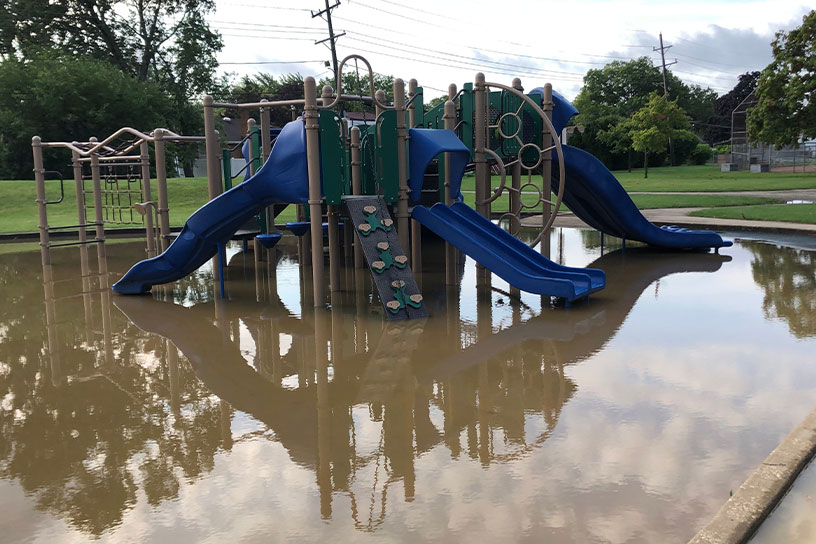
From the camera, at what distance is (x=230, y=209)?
10.1 m

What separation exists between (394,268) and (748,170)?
4979 cm

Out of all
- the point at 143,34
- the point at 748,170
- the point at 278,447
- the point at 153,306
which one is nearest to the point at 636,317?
the point at 278,447

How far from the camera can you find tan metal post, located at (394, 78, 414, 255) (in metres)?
9.66

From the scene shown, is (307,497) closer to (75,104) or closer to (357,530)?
(357,530)

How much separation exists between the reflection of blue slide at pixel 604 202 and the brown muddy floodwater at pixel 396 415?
146 inches

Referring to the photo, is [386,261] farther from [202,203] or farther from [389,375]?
[202,203]

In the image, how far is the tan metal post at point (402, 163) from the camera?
966 centimetres

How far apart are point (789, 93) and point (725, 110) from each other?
5795cm

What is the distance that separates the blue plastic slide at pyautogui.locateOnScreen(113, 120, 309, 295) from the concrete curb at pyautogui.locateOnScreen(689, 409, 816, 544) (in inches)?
262

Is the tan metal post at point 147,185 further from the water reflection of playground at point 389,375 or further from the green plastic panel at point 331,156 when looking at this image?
the green plastic panel at point 331,156

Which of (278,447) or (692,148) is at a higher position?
(692,148)

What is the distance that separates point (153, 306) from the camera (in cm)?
1016

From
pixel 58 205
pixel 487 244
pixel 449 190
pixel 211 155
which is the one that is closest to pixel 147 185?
pixel 211 155

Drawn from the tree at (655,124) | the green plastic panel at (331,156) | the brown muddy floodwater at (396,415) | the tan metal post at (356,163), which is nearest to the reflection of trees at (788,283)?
the brown muddy floodwater at (396,415)
